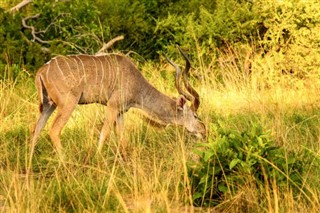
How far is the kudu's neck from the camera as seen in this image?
24.7ft

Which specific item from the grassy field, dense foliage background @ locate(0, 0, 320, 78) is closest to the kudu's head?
the grassy field

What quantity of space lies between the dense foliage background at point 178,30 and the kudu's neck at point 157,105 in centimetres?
256

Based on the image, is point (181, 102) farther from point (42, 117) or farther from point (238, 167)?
point (238, 167)

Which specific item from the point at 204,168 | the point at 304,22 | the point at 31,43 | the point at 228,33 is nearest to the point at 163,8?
the point at 228,33

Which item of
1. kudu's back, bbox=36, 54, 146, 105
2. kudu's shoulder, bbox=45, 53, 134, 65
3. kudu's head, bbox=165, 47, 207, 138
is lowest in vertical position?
kudu's head, bbox=165, 47, 207, 138

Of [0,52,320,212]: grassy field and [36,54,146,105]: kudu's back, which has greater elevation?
[36,54,146,105]: kudu's back

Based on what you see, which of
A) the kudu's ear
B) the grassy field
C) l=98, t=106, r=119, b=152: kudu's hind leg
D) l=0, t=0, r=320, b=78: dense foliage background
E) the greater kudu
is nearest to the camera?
the grassy field

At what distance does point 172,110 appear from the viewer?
7711 millimetres

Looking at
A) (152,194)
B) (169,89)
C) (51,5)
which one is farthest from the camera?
(51,5)

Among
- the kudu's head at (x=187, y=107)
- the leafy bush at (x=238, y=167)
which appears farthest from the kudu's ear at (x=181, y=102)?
the leafy bush at (x=238, y=167)

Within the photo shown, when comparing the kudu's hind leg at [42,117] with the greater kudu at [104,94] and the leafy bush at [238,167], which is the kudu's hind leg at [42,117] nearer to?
the greater kudu at [104,94]

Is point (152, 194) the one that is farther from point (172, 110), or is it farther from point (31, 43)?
point (31, 43)

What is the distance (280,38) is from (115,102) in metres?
5.17

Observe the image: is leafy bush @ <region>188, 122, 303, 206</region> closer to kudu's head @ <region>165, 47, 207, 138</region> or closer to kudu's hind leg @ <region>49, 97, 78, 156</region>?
kudu's hind leg @ <region>49, 97, 78, 156</region>
